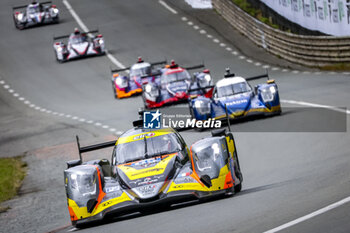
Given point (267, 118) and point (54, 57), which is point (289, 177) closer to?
point (267, 118)

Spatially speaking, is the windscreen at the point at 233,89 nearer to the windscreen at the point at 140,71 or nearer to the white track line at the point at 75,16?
the windscreen at the point at 140,71

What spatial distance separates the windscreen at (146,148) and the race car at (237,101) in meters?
8.32

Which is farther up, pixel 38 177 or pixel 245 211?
pixel 245 211

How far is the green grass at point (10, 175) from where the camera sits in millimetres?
19328

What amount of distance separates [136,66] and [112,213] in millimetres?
23011

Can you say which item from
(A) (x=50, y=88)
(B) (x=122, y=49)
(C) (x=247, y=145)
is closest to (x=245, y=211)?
(C) (x=247, y=145)

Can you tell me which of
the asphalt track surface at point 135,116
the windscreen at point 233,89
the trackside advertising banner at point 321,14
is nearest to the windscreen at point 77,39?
the asphalt track surface at point 135,116

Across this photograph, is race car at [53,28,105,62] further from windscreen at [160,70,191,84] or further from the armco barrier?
windscreen at [160,70,191,84]

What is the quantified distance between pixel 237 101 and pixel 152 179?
34.4 feet

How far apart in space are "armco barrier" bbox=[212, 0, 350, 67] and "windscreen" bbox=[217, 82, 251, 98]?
839 cm

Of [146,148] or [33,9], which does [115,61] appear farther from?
[146,148]

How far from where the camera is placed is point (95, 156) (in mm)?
22484

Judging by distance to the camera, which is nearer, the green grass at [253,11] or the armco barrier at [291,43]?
the armco barrier at [291,43]

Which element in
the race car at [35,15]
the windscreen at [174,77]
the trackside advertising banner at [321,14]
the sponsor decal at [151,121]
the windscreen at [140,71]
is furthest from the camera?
the race car at [35,15]
